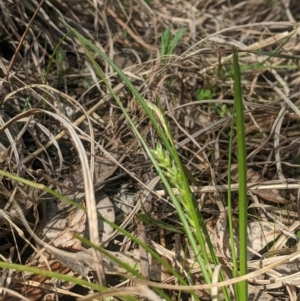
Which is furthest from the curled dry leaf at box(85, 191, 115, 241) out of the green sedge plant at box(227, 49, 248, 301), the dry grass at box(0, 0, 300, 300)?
the green sedge plant at box(227, 49, 248, 301)

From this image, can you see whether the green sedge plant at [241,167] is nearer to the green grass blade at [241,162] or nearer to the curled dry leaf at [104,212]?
the green grass blade at [241,162]

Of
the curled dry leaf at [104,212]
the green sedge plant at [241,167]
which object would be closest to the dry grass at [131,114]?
the curled dry leaf at [104,212]

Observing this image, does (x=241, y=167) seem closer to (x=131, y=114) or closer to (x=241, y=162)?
(x=241, y=162)

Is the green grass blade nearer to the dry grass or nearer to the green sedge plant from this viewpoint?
the green sedge plant

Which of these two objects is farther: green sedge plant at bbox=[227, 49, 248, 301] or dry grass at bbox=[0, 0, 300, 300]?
dry grass at bbox=[0, 0, 300, 300]

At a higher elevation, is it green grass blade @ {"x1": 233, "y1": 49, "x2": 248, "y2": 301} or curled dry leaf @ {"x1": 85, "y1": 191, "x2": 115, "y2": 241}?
green grass blade @ {"x1": 233, "y1": 49, "x2": 248, "y2": 301}

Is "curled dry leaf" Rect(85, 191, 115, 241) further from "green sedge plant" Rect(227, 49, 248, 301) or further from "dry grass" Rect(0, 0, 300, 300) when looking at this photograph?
"green sedge plant" Rect(227, 49, 248, 301)

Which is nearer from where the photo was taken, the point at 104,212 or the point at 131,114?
the point at 104,212

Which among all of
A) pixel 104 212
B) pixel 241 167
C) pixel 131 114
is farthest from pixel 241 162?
pixel 131 114

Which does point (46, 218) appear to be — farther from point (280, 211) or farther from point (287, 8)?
point (287, 8)
